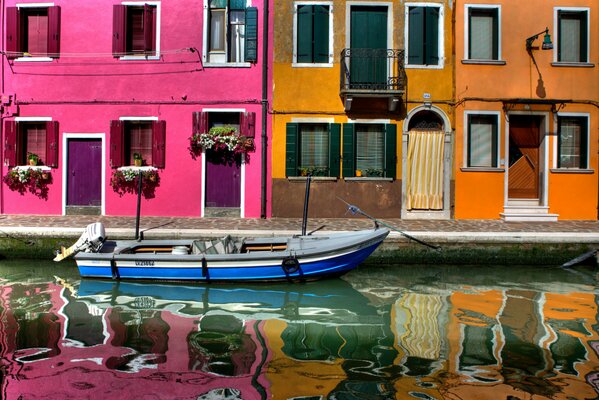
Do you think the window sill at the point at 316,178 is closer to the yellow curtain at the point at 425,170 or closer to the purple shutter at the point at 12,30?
the yellow curtain at the point at 425,170

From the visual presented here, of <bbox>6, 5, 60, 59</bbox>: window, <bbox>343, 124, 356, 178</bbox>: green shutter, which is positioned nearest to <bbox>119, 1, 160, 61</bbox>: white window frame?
<bbox>6, 5, 60, 59</bbox>: window

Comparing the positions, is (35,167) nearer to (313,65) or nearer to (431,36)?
(313,65)

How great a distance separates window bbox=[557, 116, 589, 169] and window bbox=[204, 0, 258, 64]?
8228 mm

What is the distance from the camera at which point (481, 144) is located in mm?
14656

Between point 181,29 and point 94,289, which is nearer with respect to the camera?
point 94,289

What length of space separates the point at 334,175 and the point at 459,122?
3507mm

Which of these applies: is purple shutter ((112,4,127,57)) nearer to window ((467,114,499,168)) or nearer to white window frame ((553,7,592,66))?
window ((467,114,499,168))

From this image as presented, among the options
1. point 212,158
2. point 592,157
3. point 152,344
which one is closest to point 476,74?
point 592,157

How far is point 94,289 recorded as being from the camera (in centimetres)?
941

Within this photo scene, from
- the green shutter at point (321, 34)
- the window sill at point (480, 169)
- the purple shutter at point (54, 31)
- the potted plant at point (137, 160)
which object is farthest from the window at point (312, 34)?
the purple shutter at point (54, 31)

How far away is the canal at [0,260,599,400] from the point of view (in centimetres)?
504

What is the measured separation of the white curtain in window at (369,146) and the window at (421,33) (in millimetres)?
1967

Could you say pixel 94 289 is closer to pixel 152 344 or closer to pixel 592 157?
pixel 152 344

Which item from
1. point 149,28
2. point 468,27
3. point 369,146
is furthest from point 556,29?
point 149,28
